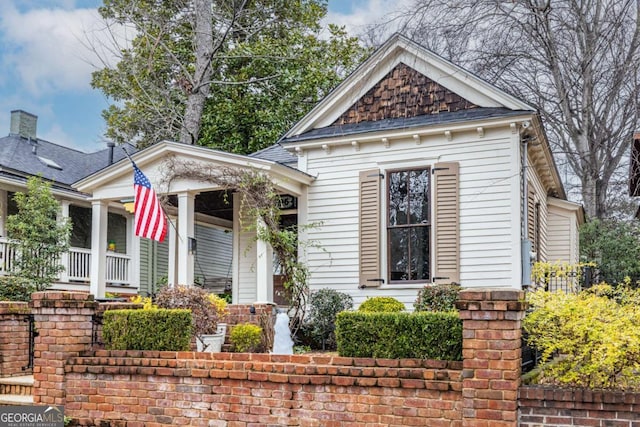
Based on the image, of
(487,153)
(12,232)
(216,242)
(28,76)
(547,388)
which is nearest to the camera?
(547,388)

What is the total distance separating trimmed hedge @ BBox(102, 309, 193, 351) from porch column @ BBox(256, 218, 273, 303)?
362 cm

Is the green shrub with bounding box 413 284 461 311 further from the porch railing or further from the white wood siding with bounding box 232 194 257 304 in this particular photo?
the porch railing

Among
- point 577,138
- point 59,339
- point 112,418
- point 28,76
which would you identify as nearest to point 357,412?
point 112,418

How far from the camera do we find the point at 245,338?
9.66m

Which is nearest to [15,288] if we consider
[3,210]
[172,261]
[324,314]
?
[3,210]

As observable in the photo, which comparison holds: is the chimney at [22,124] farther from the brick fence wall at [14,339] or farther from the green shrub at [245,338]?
the green shrub at [245,338]

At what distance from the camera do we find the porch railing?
15031 mm

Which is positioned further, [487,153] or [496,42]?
[487,153]

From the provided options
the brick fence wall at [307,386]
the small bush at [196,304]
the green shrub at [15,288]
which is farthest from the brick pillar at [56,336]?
the green shrub at [15,288]

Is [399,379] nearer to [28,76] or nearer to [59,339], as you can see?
[59,339]

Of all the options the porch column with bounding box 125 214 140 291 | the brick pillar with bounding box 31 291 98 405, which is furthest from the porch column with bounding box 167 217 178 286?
the brick pillar with bounding box 31 291 98 405

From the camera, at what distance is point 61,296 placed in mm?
7406

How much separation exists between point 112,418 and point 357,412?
9.04ft

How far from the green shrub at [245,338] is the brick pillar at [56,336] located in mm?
2607
